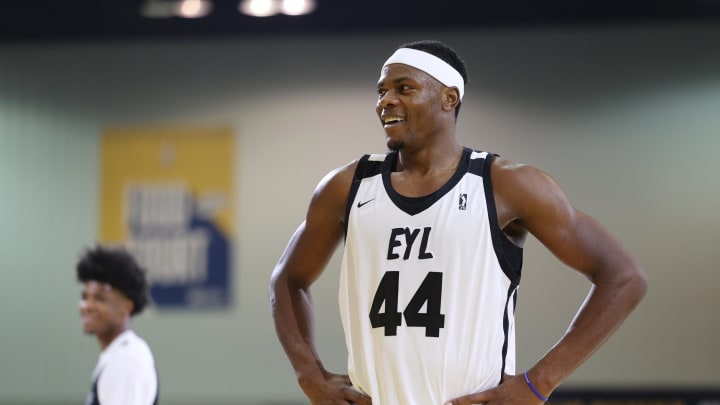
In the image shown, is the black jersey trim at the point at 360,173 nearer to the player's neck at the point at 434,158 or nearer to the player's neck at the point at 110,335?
the player's neck at the point at 434,158

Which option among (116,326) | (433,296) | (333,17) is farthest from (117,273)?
(333,17)

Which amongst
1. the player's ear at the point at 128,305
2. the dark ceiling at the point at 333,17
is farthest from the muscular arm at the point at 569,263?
the dark ceiling at the point at 333,17

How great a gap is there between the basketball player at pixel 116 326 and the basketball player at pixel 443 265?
4.57 ft

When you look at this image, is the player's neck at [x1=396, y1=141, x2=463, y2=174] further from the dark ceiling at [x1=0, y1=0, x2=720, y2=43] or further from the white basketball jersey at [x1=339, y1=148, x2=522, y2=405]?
the dark ceiling at [x1=0, y1=0, x2=720, y2=43]

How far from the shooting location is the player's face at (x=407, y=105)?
2.81 meters

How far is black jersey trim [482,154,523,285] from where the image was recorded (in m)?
2.70

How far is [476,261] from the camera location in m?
2.68

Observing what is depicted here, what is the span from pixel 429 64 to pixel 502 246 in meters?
0.54

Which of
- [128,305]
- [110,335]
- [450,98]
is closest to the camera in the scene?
[450,98]

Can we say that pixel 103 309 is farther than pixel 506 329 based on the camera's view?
Yes

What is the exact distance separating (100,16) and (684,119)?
14.7 ft

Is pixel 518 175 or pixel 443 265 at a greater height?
pixel 518 175

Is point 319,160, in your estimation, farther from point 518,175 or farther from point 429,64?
point 518,175

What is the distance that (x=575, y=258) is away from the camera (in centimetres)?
274
